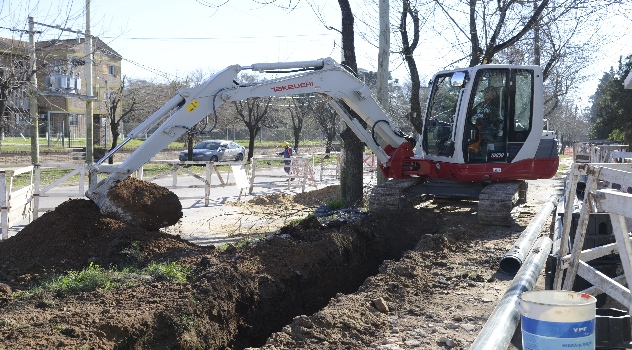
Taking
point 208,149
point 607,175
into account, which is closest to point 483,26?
point 607,175

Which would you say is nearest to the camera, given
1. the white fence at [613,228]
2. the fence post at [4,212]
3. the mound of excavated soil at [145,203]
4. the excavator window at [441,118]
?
the white fence at [613,228]

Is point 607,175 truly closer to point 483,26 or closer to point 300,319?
point 300,319

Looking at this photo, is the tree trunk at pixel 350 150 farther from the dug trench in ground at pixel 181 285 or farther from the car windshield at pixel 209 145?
the car windshield at pixel 209 145

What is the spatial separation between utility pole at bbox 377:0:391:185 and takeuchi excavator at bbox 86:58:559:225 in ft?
4.52

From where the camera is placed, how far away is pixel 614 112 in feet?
112

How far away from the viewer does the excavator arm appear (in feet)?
33.7

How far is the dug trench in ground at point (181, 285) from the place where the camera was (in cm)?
568

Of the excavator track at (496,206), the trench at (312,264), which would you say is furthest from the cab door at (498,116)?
the trench at (312,264)

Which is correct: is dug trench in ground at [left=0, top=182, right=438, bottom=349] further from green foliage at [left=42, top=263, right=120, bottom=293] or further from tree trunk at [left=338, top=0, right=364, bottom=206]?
tree trunk at [left=338, top=0, right=364, bottom=206]

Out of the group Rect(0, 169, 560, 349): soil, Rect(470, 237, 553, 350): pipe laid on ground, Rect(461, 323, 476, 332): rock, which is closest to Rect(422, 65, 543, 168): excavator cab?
Rect(0, 169, 560, 349): soil

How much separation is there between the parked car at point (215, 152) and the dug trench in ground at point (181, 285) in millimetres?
28609

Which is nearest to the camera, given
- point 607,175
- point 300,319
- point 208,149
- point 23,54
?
point 607,175

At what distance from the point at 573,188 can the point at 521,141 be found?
7489mm

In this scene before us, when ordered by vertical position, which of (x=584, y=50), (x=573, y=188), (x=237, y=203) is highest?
(x=584, y=50)
